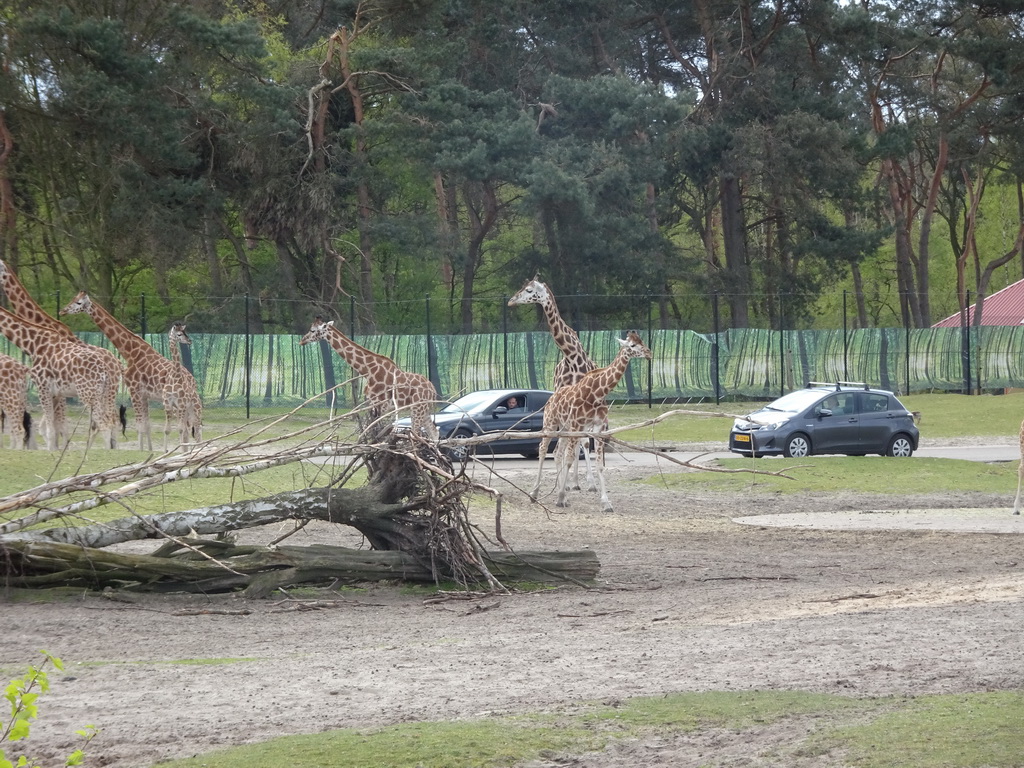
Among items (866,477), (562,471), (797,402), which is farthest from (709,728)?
(797,402)

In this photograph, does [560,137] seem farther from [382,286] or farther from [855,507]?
[855,507]

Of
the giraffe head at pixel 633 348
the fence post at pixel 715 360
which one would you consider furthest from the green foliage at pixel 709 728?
the fence post at pixel 715 360

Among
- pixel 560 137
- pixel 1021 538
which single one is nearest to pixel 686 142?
pixel 560 137

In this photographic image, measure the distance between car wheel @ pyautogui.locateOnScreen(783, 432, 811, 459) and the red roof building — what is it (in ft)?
108

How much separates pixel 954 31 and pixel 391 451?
3963 cm

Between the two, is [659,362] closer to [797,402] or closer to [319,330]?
[797,402]

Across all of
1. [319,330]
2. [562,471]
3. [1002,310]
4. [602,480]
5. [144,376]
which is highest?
[1002,310]

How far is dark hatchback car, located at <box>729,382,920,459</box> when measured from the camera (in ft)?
75.9

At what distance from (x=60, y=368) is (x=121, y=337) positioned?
2.19 m

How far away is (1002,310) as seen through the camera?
57.7 m

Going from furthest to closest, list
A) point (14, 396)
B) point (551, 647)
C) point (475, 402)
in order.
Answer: point (475, 402) → point (14, 396) → point (551, 647)

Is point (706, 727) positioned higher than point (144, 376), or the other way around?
point (144, 376)

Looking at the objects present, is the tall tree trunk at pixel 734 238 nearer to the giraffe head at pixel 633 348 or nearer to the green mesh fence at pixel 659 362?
the green mesh fence at pixel 659 362

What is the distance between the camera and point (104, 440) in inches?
846
